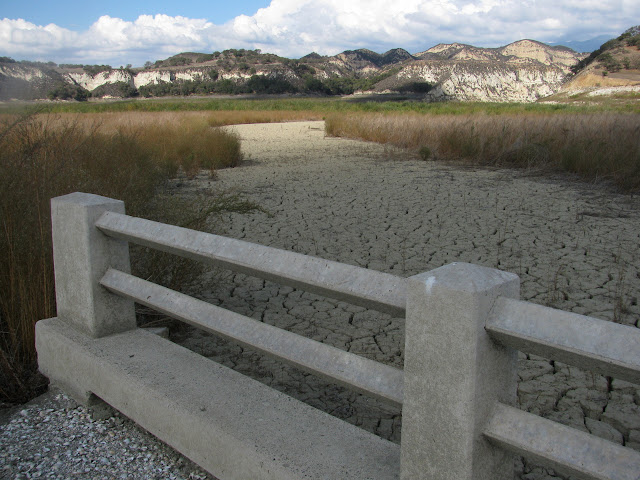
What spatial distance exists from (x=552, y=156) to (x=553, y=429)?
1083 cm

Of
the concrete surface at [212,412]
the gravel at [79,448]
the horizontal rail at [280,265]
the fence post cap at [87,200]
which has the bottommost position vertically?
the gravel at [79,448]

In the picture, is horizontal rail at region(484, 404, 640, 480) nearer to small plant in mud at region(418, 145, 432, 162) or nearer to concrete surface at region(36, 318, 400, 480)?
Result: concrete surface at region(36, 318, 400, 480)

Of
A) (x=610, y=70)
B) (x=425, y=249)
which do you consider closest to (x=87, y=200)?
(x=425, y=249)

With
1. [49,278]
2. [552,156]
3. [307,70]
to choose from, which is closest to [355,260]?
[49,278]

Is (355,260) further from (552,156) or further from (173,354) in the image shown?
(552,156)

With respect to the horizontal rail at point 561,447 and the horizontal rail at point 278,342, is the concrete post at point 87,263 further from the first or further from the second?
the horizontal rail at point 561,447

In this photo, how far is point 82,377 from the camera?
2.57 metres

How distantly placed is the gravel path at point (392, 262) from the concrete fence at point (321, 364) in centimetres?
31

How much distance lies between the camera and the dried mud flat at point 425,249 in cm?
295

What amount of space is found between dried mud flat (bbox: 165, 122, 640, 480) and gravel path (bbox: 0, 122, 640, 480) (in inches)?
0.5

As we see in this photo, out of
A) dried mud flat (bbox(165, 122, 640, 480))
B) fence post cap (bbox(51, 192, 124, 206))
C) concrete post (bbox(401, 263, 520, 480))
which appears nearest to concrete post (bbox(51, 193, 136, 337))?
fence post cap (bbox(51, 192, 124, 206))

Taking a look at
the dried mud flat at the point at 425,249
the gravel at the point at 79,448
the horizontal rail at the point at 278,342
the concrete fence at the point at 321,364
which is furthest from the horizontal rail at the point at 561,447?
the gravel at the point at 79,448

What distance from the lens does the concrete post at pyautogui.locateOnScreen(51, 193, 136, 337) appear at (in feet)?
8.20

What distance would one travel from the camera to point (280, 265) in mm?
1746
